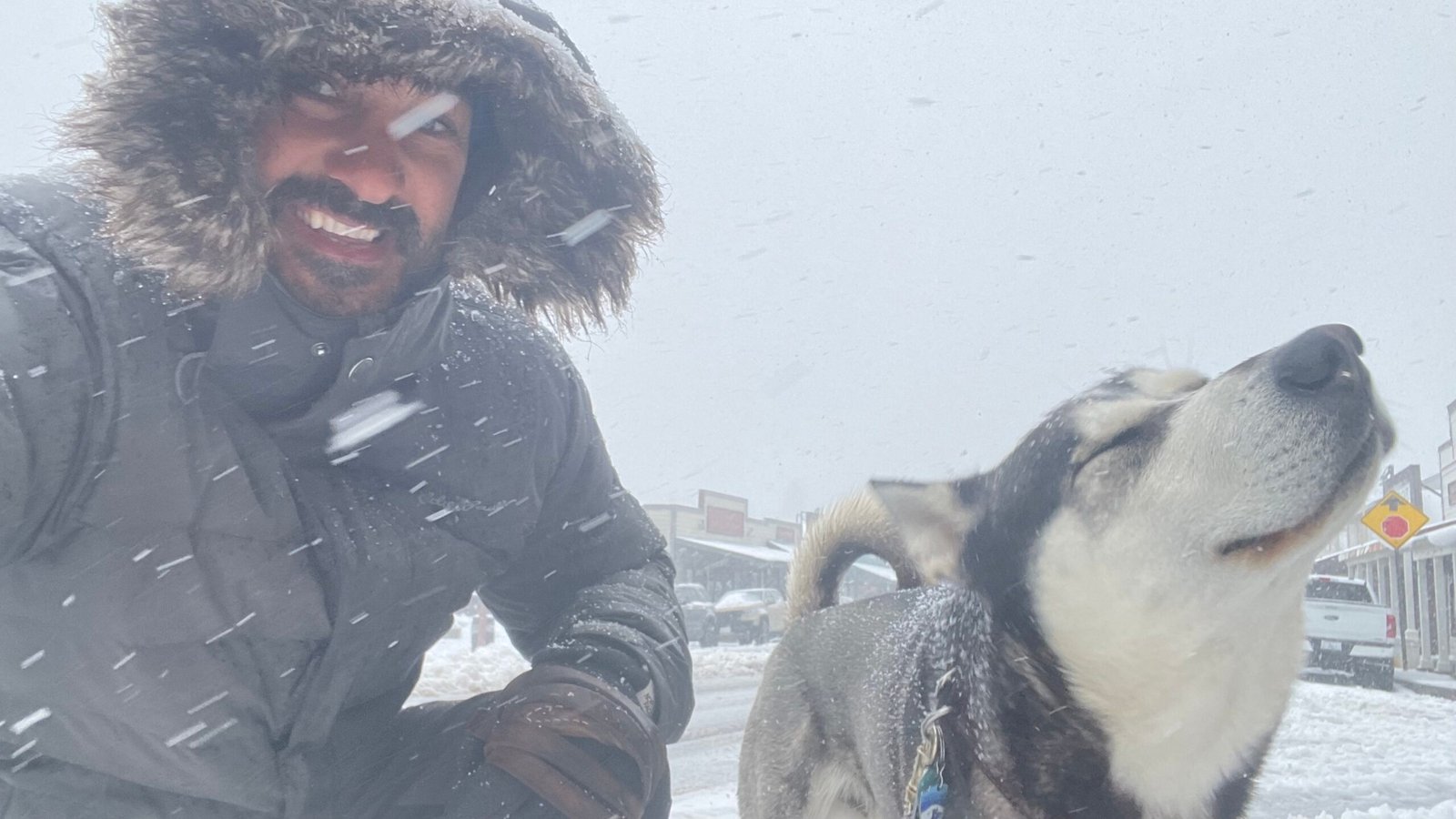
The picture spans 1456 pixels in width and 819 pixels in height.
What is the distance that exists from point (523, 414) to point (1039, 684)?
1489 millimetres

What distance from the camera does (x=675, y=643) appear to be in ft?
8.54

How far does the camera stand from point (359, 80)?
8.18 ft

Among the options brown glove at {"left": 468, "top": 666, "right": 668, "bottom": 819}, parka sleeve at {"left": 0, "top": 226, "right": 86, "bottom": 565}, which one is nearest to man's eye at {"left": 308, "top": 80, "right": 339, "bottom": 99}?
parka sleeve at {"left": 0, "top": 226, "right": 86, "bottom": 565}

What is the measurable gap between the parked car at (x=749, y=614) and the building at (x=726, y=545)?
4.18m

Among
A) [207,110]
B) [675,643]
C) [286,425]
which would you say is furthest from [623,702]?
[207,110]

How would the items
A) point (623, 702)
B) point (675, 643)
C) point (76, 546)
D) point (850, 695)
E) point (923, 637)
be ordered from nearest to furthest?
point (76, 546), point (623, 702), point (675, 643), point (923, 637), point (850, 695)

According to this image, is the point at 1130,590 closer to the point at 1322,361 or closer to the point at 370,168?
the point at 1322,361

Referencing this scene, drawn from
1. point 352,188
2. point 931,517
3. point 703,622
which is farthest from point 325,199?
point 703,622

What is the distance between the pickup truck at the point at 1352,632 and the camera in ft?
37.2

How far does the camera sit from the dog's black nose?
2.05 metres

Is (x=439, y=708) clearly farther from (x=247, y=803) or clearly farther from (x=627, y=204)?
(x=627, y=204)

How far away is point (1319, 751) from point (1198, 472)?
5.72 meters

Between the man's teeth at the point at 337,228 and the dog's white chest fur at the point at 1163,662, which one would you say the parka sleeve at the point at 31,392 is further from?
the dog's white chest fur at the point at 1163,662

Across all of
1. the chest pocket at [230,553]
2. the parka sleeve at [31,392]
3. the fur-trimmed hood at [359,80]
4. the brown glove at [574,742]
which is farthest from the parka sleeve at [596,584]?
the parka sleeve at [31,392]
